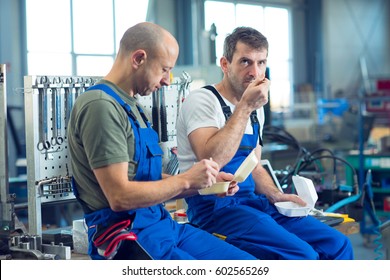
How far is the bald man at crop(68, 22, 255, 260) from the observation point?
5.07 ft

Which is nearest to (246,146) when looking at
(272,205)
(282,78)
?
(272,205)

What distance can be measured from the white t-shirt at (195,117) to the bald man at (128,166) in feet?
0.92

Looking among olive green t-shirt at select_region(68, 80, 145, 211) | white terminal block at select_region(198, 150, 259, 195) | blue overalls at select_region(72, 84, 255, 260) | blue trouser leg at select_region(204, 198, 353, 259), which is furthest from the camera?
blue trouser leg at select_region(204, 198, 353, 259)

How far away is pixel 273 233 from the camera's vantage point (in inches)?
75.5

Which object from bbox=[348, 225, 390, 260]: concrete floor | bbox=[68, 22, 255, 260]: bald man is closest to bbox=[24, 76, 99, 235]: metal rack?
bbox=[68, 22, 255, 260]: bald man

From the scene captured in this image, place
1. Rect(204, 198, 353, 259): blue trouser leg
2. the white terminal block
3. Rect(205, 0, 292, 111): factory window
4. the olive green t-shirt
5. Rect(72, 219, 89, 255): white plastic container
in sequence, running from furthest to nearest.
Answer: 1. Rect(205, 0, 292, 111): factory window
2. Rect(72, 219, 89, 255): white plastic container
3. Rect(204, 198, 353, 259): blue trouser leg
4. the white terminal block
5. the olive green t-shirt

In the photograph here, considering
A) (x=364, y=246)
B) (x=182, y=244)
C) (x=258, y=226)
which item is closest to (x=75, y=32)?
(x=364, y=246)

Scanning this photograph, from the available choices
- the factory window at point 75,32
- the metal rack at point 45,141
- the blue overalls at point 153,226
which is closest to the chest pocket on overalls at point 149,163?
the blue overalls at point 153,226

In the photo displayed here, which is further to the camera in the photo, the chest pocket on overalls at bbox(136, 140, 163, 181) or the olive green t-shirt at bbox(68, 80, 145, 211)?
the chest pocket on overalls at bbox(136, 140, 163, 181)

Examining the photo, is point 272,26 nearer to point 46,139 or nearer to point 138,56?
point 46,139

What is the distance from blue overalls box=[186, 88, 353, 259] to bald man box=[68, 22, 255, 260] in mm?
177

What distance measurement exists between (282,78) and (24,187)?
8.10m

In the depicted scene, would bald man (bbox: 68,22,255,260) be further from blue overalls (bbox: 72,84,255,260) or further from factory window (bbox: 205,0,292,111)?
factory window (bbox: 205,0,292,111)
